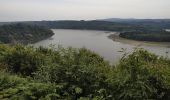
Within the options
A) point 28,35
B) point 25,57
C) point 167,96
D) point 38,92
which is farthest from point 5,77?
point 28,35

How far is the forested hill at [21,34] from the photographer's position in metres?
75.6

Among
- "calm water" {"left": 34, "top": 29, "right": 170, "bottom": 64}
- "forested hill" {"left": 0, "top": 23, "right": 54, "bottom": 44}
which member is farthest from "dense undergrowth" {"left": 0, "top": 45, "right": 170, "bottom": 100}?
"forested hill" {"left": 0, "top": 23, "right": 54, "bottom": 44}

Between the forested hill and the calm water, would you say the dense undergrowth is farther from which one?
the forested hill

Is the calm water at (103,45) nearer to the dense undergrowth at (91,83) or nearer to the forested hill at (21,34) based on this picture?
the forested hill at (21,34)

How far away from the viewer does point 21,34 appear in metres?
85.1

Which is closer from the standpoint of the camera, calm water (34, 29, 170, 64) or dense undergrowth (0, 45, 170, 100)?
dense undergrowth (0, 45, 170, 100)

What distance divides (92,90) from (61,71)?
4.16 ft

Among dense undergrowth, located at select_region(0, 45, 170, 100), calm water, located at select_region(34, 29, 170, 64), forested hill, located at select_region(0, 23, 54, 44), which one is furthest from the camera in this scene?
forested hill, located at select_region(0, 23, 54, 44)

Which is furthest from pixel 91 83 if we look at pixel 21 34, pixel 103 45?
pixel 21 34

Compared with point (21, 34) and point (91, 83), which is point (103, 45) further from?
point (91, 83)

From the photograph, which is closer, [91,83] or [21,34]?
[91,83]

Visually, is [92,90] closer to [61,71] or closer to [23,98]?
[61,71]

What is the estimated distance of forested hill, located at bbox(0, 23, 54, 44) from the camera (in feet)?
248

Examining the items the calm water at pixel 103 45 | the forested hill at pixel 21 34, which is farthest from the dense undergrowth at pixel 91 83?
the forested hill at pixel 21 34
